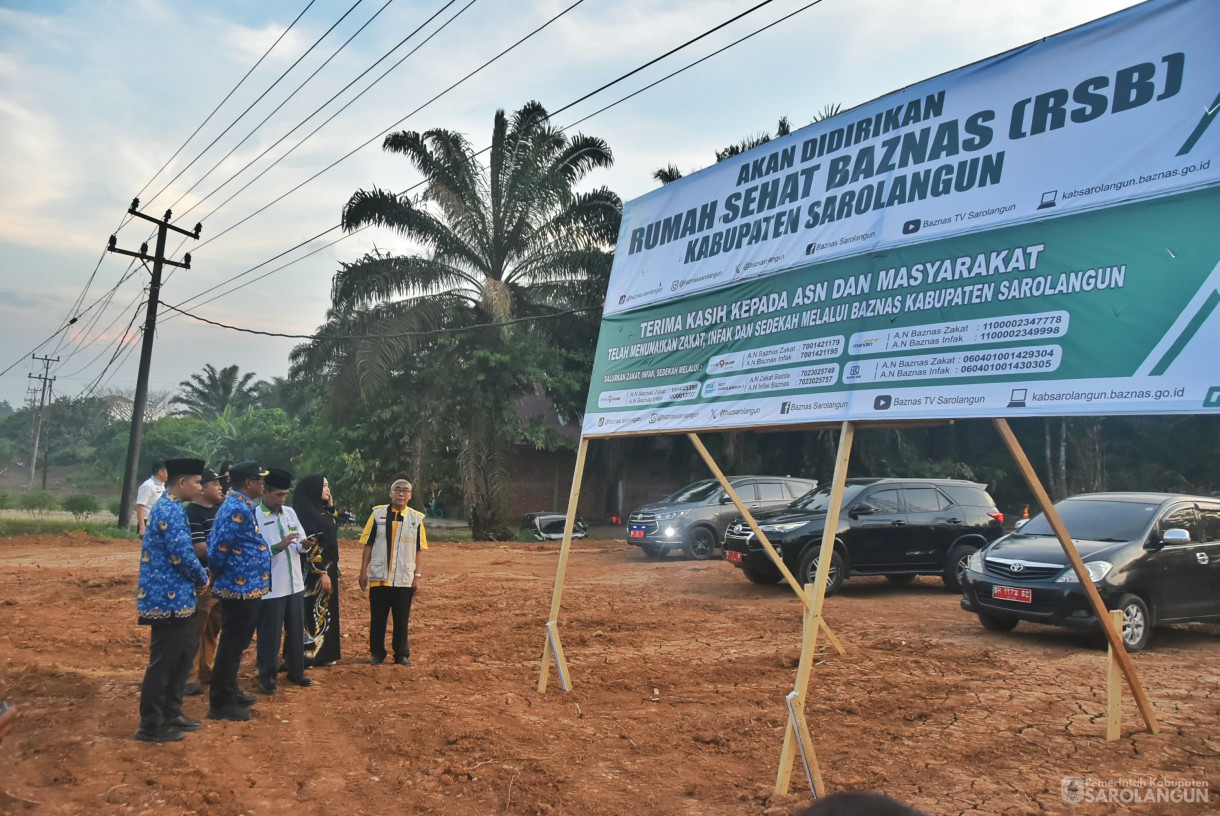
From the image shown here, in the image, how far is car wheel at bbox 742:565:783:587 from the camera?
12.7 meters

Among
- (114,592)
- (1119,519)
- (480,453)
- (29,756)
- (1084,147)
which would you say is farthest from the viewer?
(480,453)

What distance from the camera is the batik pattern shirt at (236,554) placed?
19.8ft

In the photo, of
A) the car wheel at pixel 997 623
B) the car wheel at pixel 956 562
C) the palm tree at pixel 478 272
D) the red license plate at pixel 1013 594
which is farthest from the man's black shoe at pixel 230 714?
the palm tree at pixel 478 272

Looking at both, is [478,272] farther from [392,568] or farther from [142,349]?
[392,568]

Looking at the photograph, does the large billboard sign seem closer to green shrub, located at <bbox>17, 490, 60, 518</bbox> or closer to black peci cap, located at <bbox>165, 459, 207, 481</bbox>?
black peci cap, located at <bbox>165, 459, 207, 481</bbox>

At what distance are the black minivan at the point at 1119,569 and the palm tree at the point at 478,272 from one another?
1495cm

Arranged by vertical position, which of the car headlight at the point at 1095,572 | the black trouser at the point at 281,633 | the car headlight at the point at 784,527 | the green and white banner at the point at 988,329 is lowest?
the black trouser at the point at 281,633

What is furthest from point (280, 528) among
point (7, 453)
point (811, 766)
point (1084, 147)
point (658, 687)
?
point (7, 453)

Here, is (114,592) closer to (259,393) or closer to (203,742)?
(203,742)

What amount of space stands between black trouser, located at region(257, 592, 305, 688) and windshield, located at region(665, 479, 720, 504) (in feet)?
35.1

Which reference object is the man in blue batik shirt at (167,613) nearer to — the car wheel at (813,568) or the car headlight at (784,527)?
the car headlight at (784,527)

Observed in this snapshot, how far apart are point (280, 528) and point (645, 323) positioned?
3342 mm

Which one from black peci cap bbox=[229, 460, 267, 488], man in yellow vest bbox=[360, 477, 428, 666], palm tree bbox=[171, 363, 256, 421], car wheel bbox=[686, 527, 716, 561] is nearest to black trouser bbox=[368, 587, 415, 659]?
man in yellow vest bbox=[360, 477, 428, 666]

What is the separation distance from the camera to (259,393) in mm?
76062
